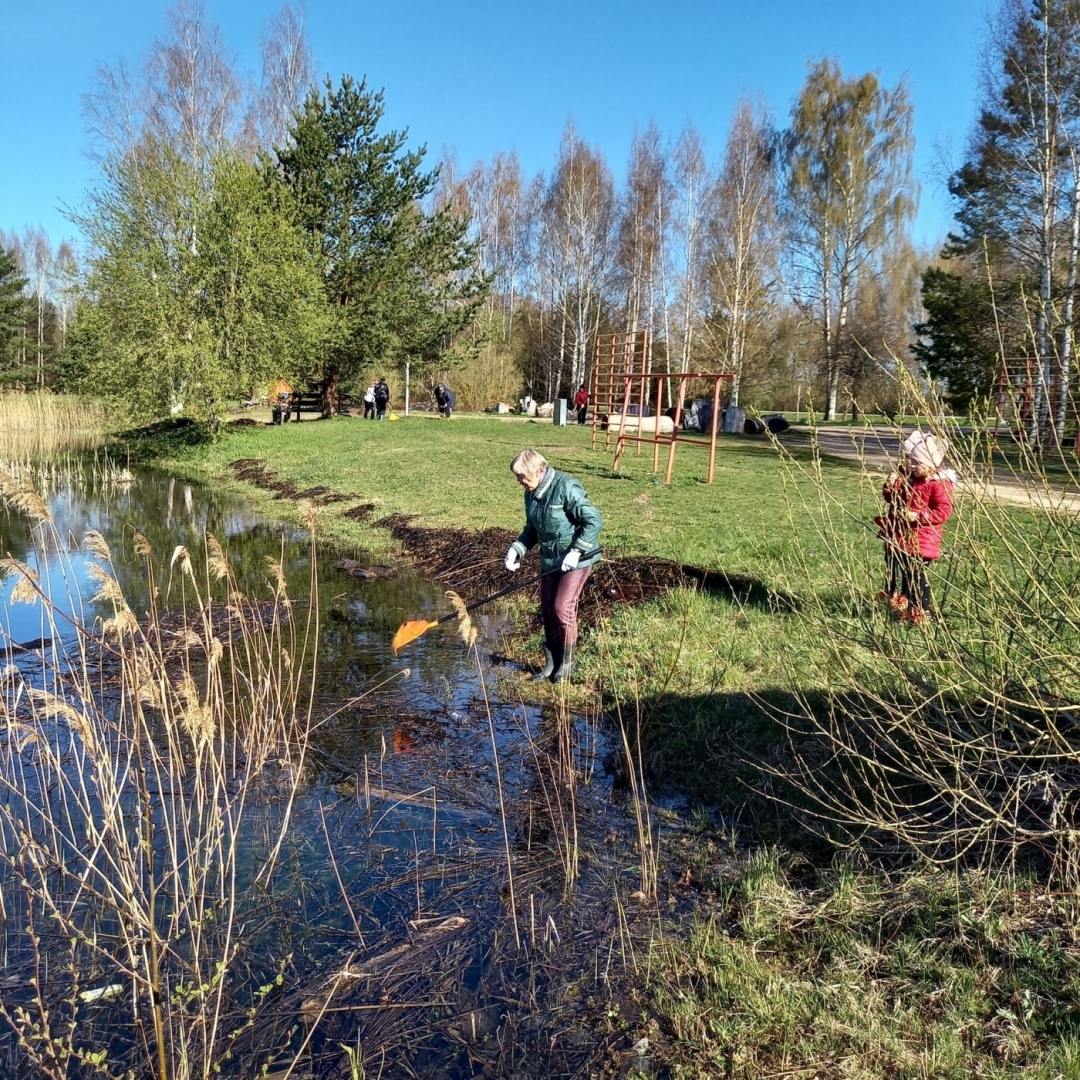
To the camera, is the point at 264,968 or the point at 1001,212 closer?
the point at 264,968

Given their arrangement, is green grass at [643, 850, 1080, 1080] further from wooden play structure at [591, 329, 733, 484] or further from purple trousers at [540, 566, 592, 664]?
wooden play structure at [591, 329, 733, 484]

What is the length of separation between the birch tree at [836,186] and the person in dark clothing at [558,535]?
29.9 metres

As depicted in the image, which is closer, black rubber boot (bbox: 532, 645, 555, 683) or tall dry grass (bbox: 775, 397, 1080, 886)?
tall dry grass (bbox: 775, 397, 1080, 886)

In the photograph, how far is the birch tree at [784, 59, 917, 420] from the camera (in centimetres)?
3316

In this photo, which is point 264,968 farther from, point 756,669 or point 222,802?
point 756,669

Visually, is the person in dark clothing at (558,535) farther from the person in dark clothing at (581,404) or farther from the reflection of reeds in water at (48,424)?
the person in dark clothing at (581,404)

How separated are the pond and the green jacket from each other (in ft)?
3.66

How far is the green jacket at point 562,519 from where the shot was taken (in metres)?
5.63

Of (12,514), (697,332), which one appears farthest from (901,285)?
(12,514)

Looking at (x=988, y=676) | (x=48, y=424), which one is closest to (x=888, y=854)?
(x=988, y=676)

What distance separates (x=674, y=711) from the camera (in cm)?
546

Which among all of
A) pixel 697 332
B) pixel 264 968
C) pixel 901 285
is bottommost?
pixel 264 968

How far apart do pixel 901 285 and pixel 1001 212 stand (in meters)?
21.6

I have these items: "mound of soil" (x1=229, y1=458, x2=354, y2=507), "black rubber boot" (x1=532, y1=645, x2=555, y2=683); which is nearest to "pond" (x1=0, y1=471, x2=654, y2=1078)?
"black rubber boot" (x1=532, y1=645, x2=555, y2=683)
